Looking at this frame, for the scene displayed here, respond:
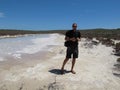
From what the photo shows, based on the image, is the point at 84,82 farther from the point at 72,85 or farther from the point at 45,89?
the point at 45,89

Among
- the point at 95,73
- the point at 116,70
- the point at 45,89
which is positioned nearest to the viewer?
the point at 45,89

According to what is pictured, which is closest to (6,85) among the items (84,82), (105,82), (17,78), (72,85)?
(17,78)

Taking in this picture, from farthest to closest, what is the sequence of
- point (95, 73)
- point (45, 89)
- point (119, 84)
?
point (95, 73) < point (119, 84) < point (45, 89)

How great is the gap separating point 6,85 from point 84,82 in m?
2.48

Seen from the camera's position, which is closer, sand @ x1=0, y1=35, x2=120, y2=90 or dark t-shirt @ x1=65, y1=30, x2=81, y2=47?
sand @ x1=0, y1=35, x2=120, y2=90

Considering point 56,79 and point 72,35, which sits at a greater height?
point 72,35

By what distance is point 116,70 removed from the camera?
9125mm

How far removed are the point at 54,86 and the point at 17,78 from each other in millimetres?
1472

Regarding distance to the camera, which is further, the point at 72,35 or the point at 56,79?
the point at 72,35

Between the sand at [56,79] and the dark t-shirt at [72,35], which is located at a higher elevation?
the dark t-shirt at [72,35]

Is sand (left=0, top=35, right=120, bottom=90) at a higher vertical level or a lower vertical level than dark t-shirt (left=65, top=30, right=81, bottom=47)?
lower

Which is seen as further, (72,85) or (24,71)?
(24,71)

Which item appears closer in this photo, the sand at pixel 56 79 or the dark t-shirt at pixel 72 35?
the sand at pixel 56 79

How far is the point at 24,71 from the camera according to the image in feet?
27.6
